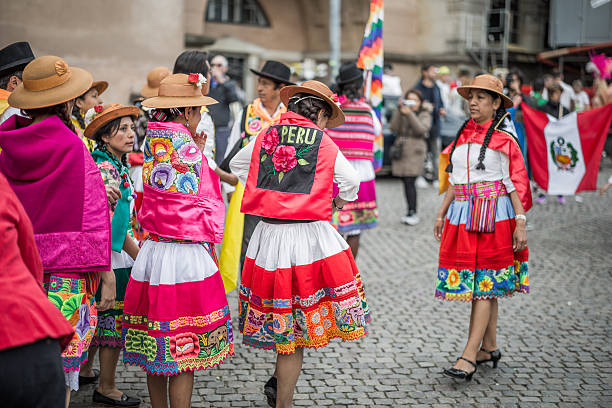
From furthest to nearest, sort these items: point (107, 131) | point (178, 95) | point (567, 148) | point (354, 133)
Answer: point (567, 148) → point (354, 133) → point (107, 131) → point (178, 95)

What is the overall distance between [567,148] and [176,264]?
615cm

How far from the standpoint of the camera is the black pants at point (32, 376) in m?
2.06

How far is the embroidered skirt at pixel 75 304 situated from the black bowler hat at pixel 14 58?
205 cm

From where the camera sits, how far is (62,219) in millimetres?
3152

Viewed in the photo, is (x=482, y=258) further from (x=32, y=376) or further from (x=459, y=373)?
(x=32, y=376)

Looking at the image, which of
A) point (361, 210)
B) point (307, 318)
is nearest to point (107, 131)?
point (307, 318)

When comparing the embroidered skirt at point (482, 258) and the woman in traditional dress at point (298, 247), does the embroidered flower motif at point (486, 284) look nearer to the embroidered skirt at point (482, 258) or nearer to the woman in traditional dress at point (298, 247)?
the embroidered skirt at point (482, 258)

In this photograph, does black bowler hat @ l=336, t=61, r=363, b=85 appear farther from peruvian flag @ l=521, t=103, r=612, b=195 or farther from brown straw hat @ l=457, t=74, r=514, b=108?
peruvian flag @ l=521, t=103, r=612, b=195

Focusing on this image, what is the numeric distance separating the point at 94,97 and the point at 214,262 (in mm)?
1790

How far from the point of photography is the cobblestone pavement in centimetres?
437

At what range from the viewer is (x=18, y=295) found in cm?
210

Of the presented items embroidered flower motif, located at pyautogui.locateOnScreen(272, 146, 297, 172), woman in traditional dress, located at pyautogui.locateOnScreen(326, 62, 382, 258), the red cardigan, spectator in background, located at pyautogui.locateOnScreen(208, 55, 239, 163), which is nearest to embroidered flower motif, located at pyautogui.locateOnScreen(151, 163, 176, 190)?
embroidered flower motif, located at pyautogui.locateOnScreen(272, 146, 297, 172)

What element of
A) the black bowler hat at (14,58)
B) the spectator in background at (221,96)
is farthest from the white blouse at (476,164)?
the spectator in background at (221,96)

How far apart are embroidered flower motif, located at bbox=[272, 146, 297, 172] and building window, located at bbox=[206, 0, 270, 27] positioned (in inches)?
859
